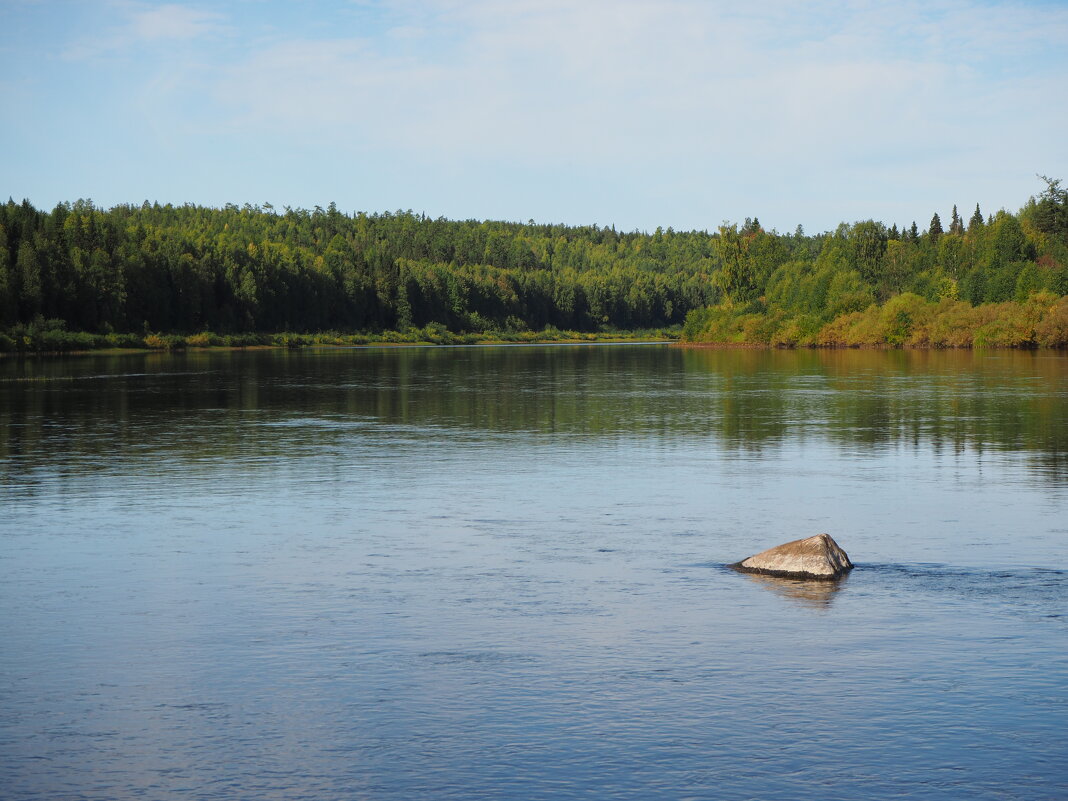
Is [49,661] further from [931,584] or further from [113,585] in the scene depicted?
[931,584]

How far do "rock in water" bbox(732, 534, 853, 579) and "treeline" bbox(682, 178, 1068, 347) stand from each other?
105 m

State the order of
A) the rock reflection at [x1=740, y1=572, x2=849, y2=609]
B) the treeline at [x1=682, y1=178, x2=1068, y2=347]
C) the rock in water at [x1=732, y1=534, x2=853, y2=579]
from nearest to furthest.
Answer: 1. the rock reflection at [x1=740, y1=572, x2=849, y2=609]
2. the rock in water at [x1=732, y1=534, x2=853, y2=579]
3. the treeline at [x1=682, y1=178, x2=1068, y2=347]

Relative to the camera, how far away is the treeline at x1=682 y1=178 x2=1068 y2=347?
122 m

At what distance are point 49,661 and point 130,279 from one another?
136 meters

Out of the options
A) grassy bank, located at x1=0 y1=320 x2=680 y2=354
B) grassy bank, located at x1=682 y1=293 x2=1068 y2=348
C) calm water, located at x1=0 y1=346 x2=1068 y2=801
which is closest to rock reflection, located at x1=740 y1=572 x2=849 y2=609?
calm water, located at x1=0 y1=346 x2=1068 y2=801

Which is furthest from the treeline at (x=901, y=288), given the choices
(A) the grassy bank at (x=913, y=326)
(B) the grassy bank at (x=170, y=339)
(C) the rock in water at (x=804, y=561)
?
(C) the rock in water at (x=804, y=561)

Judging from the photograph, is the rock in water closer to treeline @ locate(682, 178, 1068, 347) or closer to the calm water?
the calm water

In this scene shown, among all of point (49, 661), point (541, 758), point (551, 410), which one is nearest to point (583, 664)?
point (541, 758)

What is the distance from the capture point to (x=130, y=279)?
459 ft

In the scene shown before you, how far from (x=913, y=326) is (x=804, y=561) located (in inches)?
4686

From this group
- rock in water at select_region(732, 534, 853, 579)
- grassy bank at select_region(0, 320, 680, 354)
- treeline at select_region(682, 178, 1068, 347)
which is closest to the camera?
rock in water at select_region(732, 534, 853, 579)

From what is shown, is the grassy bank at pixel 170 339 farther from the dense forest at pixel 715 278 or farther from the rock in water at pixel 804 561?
the rock in water at pixel 804 561

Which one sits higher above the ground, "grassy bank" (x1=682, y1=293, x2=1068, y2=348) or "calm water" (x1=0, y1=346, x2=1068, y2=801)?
"grassy bank" (x1=682, y1=293, x2=1068, y2=348)

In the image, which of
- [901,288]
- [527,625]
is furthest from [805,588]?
[901,288]
